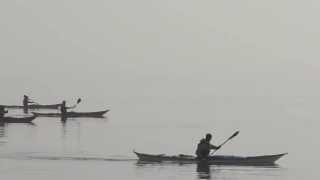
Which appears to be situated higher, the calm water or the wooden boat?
the wooden boat

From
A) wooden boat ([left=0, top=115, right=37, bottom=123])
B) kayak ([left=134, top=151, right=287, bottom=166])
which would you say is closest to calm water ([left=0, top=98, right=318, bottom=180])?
kayak ([left=134, top=151, right=287, bottom=166])

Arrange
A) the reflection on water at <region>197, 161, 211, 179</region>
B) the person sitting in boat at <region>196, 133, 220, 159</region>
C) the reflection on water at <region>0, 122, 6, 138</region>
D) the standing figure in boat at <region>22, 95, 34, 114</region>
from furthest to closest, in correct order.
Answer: the standing figure in boat at <region>22, 95, 34, 114</region> → the reflection on water at <region>0, 122, 6, 138</region> → the person sitting in boat at <region>196, 133, 220, 159</region> → the reflection on water at <region>197, 161, 211, 179</region>

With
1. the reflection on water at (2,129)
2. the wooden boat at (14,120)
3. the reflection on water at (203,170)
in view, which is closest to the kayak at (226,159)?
the reflection on water at (203,170)

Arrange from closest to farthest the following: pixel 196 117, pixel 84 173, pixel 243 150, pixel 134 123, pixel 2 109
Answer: pixel 84 173 → pixel 243 150 → pixel 2 109 → pixel 134 123 → pixel 196 117

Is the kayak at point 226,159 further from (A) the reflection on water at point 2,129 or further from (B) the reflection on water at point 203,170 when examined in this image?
(A) the reflection on water at point 2,129

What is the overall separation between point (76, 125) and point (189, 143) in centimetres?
1505

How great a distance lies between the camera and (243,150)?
52875 millimetres

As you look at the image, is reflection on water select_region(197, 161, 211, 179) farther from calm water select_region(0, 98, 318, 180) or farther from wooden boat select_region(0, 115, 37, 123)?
wooden boat select_region(0, 115, 37, 123)

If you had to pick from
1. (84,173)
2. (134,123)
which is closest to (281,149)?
(84,173)

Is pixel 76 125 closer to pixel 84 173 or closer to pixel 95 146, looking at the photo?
pixel 95 146

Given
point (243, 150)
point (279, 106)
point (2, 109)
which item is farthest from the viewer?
point (279, 106)

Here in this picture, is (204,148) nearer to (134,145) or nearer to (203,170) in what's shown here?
(203,170)

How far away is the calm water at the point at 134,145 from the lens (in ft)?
129

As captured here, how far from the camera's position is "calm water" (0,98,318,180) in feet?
129
